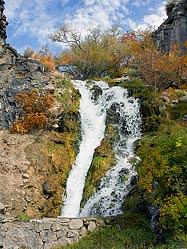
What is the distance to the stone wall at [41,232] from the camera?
984cm

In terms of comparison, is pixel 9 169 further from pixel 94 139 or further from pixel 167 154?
pixel 167 154

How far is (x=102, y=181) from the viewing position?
13.9 meters

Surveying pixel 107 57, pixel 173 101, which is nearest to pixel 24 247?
pixel 173 101

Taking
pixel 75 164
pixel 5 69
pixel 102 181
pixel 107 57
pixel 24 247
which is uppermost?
pixel 107 57

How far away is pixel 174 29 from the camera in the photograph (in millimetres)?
29375

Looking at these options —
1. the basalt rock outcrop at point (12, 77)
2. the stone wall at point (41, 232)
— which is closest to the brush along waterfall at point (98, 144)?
the stone wall at point (41, 232)

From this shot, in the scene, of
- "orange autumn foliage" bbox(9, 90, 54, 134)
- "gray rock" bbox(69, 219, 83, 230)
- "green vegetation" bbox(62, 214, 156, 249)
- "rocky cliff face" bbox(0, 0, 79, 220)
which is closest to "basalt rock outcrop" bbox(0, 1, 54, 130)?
"rocky cliff face" bbox(0, 0, 79, 220)

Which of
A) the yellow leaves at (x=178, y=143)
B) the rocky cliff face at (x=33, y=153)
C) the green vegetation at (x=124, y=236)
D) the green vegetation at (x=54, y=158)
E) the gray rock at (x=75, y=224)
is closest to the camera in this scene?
the yellow leaves at (x=178, y=143)

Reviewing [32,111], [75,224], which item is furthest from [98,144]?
[75,224]

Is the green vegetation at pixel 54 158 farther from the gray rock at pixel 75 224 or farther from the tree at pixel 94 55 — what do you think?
the tree at pixel 94 55

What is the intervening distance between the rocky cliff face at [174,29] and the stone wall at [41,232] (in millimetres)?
21839

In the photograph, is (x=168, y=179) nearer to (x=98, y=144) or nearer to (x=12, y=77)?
(x=98, y=144)

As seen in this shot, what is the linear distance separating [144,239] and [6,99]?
11415mm

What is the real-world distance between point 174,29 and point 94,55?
8585 mm
